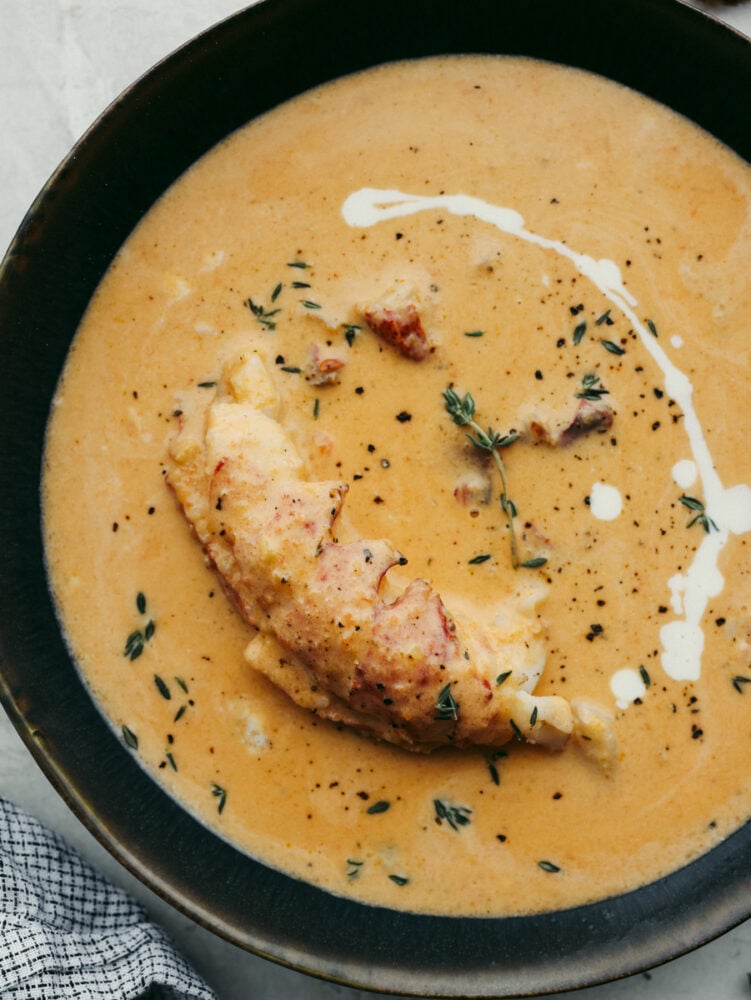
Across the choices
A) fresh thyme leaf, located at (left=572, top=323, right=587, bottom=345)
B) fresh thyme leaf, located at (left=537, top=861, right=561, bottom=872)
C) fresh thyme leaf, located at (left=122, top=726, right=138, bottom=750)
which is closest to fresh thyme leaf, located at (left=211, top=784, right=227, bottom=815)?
fresh thyme leaf, located at (left=122, top=726, right=138, bottom=750)

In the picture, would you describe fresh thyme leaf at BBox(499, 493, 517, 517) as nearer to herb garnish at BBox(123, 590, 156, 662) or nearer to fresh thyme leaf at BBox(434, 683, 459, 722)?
fresh thyme leaf at BBox(434, 683, 459, 722)

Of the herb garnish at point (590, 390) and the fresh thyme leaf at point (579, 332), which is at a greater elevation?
the fresh thyme leaf at point (579, 332)

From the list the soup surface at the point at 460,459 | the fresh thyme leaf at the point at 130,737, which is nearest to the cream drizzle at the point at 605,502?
the soup surface at the point at 460,459

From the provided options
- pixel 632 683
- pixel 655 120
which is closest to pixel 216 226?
pixel 655 120

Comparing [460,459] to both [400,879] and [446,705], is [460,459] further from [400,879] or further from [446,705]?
[400,879]

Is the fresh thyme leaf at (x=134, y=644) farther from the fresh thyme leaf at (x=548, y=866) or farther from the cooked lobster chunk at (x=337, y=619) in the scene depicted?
the fresh thyme leaf at (x=548, y=866)

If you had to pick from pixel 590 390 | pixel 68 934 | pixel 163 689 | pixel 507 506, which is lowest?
pixel 68 934

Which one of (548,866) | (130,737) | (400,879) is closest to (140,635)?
(130,737)

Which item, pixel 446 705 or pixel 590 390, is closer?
pixel 446 705
